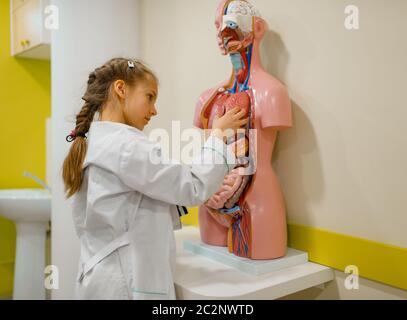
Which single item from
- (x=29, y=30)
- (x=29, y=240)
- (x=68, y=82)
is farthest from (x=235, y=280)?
(x=29, y=30)

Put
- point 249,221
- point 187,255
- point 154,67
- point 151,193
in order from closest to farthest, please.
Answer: point 151,193, point 249,221, point 187,255, point 154,67

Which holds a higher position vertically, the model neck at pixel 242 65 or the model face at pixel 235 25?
the model face at pixel 235 25

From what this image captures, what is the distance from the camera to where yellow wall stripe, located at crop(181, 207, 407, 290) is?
884 mm

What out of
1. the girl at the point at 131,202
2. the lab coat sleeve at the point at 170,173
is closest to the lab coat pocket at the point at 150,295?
the girl at the point at 131,202

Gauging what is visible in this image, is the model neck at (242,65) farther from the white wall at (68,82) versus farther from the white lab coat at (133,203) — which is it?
the white wall at (68,82)

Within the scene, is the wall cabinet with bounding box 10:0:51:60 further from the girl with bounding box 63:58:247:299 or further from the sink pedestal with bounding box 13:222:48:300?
the girl with bounding box 63:58:247:299

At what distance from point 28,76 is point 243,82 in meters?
1.72

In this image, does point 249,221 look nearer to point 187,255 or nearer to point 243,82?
point 187,255

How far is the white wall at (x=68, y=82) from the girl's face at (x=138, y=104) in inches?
27.2

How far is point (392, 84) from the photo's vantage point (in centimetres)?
88

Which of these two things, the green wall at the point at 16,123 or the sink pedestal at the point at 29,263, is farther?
the green wall at the point at 16,123

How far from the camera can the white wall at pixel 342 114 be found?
881 mm

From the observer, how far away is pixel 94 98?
901mm
